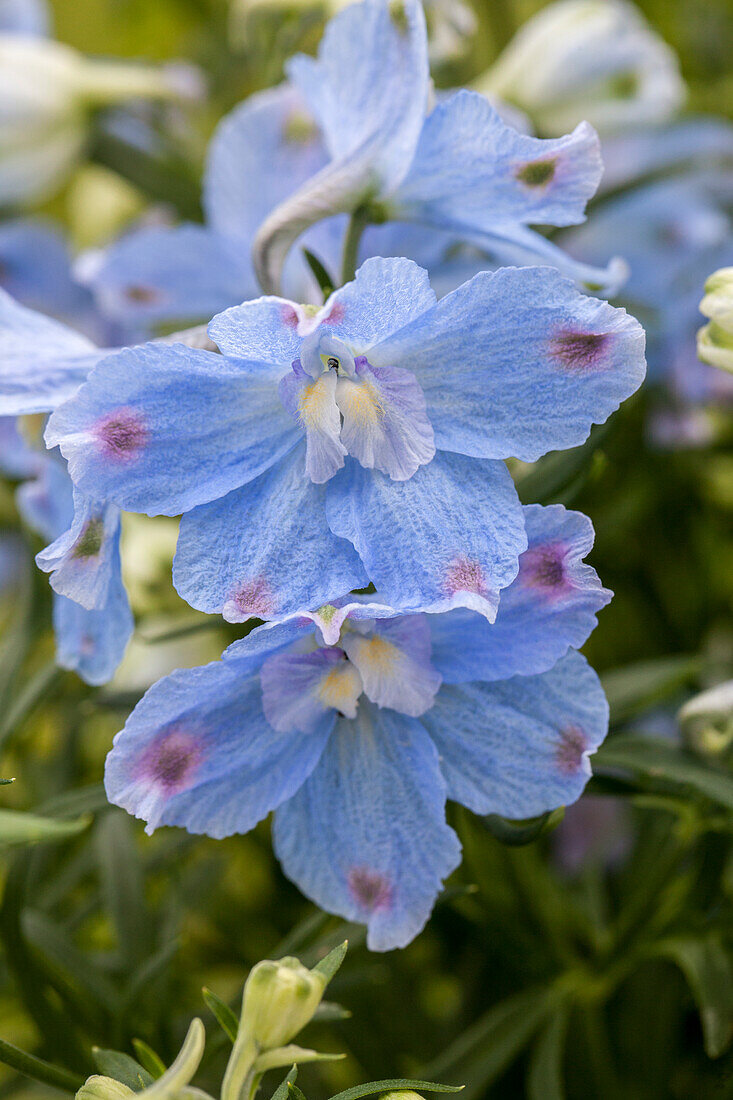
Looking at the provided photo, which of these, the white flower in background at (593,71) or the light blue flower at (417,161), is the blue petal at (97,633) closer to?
the light blue flower at (417,161)

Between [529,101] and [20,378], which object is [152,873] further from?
[529,101]

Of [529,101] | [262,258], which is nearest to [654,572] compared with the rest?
[529,101]

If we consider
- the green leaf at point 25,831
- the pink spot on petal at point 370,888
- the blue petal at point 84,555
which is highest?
the blue petal at point 84,555

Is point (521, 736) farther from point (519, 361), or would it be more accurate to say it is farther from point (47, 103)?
point (47, 103)

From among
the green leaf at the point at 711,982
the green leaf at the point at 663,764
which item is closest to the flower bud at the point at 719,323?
the green leaf at the point at 663,764

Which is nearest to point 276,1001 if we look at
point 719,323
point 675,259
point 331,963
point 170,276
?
point 331,963

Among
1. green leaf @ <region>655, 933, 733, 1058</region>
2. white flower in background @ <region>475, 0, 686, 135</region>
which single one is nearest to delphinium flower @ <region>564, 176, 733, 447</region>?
white flower in background @ <region>475, 0, 686, 135</region>

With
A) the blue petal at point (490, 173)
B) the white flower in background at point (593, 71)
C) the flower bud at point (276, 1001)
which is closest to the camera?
the flower bud at point (276, 1001)
